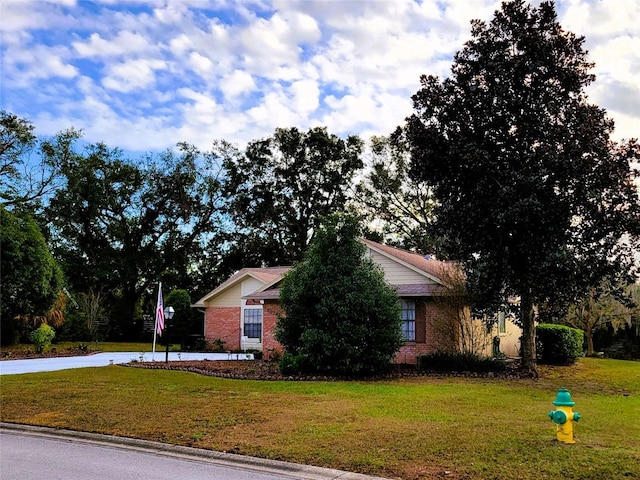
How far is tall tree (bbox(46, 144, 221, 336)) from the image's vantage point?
36125mm

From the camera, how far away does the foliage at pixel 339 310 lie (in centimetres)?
1447

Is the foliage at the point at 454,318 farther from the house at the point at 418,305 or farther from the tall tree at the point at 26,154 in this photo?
the tall tree at the point at 26,154

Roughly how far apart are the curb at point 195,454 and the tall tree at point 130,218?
2912 cm

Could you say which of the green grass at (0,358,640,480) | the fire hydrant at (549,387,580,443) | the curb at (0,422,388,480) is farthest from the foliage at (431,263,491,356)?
the curb at (0,422,388,480)

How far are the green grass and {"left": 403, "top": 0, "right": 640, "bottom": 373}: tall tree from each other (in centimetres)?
312

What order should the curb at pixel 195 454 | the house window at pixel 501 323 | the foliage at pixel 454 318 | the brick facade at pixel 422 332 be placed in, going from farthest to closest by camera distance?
the house window at pixel 501 323 → the brick facade at pixel 422 332 → the foliage at pixel 454 318 → the curb at pixel 195 454

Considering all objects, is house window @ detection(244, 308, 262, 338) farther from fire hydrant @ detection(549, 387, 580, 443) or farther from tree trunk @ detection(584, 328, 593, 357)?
fire hydrant @ detection(549, 387, 580, 443)

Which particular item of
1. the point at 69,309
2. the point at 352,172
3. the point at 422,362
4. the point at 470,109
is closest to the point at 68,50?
the point at 470,109

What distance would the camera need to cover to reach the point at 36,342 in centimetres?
2056

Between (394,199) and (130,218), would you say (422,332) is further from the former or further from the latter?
(130,218)

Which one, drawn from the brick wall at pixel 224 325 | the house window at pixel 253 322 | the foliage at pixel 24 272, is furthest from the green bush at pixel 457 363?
the foliage at pixel 24 272

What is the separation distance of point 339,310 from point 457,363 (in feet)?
13.9

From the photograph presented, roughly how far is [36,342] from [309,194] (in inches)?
956

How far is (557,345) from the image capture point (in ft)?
66.7
